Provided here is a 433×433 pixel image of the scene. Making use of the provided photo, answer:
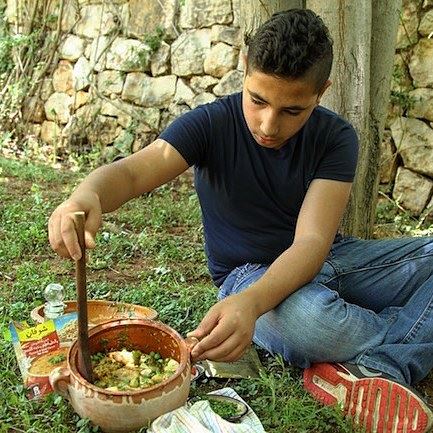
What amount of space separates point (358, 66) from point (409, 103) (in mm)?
1472

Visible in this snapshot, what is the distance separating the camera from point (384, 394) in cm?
177

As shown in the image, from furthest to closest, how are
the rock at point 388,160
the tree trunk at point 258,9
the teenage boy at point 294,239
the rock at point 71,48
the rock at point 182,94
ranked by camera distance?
the rock at point 71,48 < the rock at point 182,94 < the rock at point 388,160 < the tree trunk at point 258,9 < the teenage boy at point 294,239

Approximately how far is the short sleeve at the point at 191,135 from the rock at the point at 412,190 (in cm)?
250

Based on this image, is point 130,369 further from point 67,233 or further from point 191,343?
point 67,233

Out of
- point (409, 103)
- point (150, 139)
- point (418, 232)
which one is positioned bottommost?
point (418, 232)

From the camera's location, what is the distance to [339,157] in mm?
2154

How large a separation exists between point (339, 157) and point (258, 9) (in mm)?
1015

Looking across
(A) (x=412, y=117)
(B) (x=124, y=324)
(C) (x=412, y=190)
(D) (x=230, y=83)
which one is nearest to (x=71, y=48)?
(D) (x=230, y=83)

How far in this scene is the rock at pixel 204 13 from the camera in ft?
15.6

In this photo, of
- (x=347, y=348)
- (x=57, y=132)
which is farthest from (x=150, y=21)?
(x=347, y=348)

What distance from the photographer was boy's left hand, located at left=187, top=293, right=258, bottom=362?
164cm

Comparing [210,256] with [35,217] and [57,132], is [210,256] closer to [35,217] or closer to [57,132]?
[35,217]

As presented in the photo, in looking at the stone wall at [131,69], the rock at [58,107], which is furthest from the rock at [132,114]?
the rock at [58,107]

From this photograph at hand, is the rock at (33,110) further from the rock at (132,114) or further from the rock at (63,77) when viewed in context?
the rock at (132,114)
